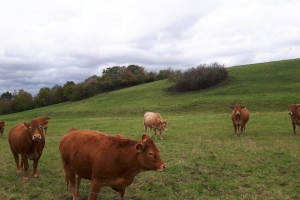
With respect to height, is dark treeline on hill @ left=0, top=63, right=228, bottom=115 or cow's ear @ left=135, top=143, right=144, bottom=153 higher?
dark treeline on hill @ left=0, top=63, right=228, bottom=115

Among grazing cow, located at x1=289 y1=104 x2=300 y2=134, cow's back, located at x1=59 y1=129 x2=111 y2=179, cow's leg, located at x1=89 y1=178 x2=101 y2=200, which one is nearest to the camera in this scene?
cow's leg, located at x1=89 y1=178 x2=101 y2=200

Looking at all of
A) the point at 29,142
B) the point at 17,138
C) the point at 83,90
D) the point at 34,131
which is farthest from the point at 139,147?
the point at 83,90

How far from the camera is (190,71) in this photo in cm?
5778

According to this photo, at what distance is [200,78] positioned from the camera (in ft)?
179

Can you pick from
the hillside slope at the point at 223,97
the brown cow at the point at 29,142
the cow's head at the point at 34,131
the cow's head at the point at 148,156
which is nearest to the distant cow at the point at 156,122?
the brown cow at the point at 29,142

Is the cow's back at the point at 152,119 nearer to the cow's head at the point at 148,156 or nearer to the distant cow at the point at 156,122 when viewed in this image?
the distant cow at the point at 156,122

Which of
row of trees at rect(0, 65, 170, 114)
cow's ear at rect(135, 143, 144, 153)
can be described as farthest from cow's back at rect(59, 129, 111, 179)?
row of trees at rect(0, 65, 170, 114)

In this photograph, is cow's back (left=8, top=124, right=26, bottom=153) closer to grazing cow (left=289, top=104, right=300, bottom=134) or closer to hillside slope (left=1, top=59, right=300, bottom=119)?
grazing cow (left=289, top=104, right=300, bottom=134)

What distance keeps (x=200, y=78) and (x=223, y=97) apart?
12.5m

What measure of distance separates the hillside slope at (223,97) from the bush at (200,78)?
219 centimetres

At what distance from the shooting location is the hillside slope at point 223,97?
37.5 meters

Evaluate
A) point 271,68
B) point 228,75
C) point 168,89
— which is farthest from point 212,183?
point 271,68

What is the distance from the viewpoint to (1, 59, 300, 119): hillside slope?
123 feet

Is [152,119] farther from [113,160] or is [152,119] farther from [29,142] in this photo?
[113,160]
